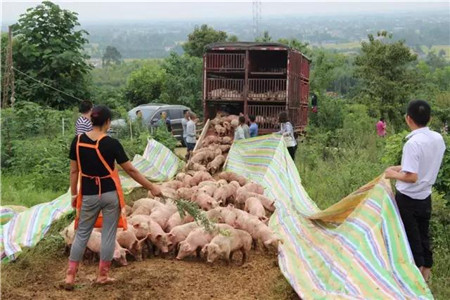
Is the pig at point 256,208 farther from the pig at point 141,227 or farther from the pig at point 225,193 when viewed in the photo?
the pig at point 141,227

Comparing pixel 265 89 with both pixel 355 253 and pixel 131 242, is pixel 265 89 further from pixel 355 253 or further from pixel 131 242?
pixel 355 253

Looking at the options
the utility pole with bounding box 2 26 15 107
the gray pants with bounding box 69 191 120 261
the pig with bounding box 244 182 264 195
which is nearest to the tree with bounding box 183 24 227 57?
the utility pole with bounding box 2 26 15 107

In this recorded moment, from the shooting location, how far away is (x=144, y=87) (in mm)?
37219

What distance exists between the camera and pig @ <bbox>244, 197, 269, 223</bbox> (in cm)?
773

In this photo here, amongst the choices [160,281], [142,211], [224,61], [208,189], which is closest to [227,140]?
[224,61]

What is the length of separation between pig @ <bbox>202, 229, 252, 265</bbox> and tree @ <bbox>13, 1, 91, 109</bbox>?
16.0 metres

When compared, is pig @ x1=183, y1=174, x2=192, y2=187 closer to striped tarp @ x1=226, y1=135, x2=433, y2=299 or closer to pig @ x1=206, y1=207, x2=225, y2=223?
pig @ x1=206, y1=207, x2=225, y2=223

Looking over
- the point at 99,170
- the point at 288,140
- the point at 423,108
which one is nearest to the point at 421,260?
the point at 423,108

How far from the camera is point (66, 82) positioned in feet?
71.3

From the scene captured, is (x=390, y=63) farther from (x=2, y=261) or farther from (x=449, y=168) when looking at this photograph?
(x=2, y=261)

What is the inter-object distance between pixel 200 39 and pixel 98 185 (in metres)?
40.9

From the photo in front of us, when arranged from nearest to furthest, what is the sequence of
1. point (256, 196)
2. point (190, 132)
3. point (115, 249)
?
point (115, 249) → point (256, 196) → point (190, 132)

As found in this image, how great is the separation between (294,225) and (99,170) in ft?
8.68

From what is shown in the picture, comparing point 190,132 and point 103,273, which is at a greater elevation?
point 190,132
